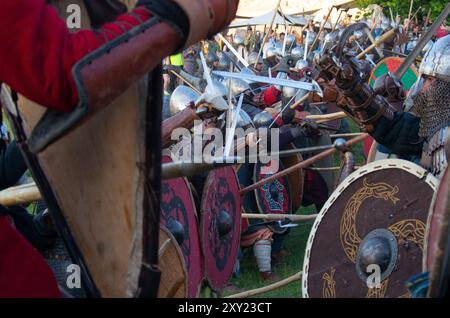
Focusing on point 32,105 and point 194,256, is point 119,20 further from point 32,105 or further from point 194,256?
point 194,256

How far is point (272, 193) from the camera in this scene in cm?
682

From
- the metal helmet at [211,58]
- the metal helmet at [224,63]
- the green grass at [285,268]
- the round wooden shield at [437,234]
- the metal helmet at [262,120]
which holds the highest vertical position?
the round wooden shield at [437,234]

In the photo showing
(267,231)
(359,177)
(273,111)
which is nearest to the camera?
(359,177)

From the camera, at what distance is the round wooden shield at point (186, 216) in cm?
436

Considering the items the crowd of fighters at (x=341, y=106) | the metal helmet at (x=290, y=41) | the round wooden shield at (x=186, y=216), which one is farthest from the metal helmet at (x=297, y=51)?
the round wooden shield at (x=186, y=216)

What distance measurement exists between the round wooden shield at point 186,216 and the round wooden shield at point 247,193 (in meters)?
1.90

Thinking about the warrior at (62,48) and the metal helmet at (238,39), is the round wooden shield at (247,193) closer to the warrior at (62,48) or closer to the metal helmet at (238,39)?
the warrior at (62,48)

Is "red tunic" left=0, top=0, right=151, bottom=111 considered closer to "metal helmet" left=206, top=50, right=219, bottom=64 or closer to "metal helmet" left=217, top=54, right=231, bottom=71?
"metal helmet" left=217, top=54, right=231, bottom=71

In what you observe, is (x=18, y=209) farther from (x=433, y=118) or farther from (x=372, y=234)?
(x=433, y=118)

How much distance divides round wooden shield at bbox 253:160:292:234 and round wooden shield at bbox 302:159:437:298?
290 cm

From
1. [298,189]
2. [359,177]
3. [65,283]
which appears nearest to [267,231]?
[298,189]

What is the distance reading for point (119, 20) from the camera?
178 centimetres

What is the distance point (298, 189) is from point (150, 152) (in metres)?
5.55

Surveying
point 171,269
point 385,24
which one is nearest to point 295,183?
point 171,269
